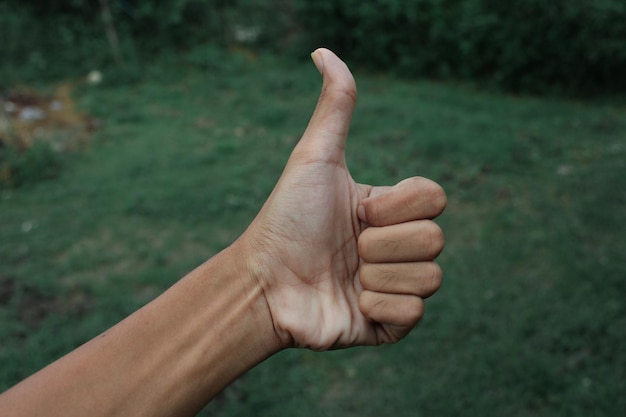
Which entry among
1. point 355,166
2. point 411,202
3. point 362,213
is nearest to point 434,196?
point 411,202

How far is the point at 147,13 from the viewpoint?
338 inches

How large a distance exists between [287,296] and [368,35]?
6.76 metres

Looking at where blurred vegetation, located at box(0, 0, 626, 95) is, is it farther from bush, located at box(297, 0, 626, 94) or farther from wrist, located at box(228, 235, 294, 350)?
wrist, located at box(228, 235, 294, 350)

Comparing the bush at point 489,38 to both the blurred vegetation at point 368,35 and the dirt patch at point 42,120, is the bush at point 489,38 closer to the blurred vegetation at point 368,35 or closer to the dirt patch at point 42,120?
the blurred vegetation at point 368,35

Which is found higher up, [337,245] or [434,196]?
[434,196]

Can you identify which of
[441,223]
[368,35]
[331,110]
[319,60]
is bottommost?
[441,223]

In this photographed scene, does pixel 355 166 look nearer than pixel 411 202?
No

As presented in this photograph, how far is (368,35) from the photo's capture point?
7.92 metres

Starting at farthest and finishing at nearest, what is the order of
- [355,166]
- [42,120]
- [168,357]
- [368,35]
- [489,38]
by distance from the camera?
[368,35]
[489,38]
[42,120]
[355,166]
[168,357]

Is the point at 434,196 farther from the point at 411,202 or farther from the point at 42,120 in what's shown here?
the point at 42,120

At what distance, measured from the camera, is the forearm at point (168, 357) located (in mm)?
1479

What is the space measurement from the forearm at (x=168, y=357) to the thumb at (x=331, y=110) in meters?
0.40

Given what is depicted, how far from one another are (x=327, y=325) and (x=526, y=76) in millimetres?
6104

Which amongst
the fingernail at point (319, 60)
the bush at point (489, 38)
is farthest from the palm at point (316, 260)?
the bush at point (489, 38)
